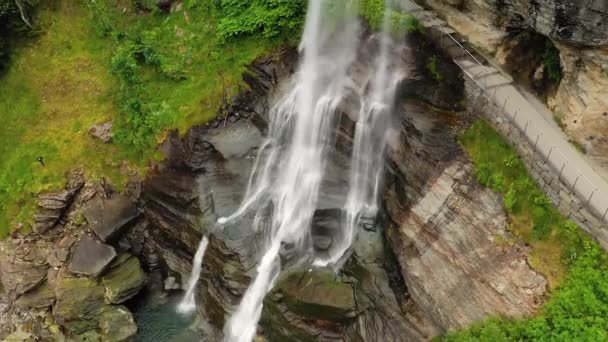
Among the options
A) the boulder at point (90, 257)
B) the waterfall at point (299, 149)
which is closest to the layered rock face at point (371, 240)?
the waterfall at point (299, 149)

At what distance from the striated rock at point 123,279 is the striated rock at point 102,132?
567cm

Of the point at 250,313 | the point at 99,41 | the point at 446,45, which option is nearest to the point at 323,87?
the point at 446,45

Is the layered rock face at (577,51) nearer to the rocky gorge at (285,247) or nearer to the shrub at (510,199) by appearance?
the shrub at (510,199)

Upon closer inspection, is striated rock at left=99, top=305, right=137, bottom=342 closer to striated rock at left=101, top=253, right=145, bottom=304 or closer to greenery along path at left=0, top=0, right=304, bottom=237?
striated rock at left=101, top=253, right=145, bottom=304

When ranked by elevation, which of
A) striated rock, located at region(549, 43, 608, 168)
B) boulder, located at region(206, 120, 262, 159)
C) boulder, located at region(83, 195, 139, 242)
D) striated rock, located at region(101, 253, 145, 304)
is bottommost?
striated rock, located at region(101, 253, 145, 304)

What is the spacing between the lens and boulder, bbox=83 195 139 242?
22109 millimetres

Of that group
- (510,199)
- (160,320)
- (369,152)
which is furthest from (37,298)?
(510,199)

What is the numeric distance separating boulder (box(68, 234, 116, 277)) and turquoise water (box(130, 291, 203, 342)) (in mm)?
2211

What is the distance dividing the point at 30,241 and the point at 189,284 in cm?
730

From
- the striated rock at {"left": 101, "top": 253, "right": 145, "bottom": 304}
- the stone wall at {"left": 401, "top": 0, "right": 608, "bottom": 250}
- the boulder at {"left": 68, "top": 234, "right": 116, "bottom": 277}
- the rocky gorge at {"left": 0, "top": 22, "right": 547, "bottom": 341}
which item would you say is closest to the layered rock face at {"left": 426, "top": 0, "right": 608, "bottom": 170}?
the stone wall at {"left": 401, "top": 0, "right": 608, "bottom": 250}

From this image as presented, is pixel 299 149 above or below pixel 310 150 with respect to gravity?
below

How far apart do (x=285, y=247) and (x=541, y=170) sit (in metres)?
9.61

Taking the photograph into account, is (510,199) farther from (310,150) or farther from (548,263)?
(310,150)

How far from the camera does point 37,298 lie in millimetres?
21469
